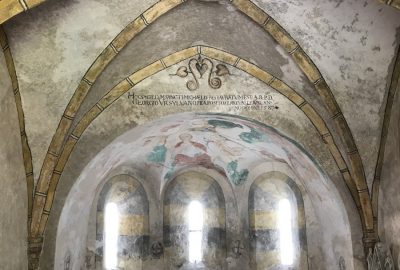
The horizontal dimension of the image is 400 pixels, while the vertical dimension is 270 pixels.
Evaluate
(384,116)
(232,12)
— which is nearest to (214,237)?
(384,116)

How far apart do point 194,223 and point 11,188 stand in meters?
6.56

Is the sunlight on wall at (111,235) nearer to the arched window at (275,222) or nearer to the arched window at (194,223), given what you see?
the arched window at (194,223)

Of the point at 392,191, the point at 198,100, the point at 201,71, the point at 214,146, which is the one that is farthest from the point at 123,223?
the point at 392,191

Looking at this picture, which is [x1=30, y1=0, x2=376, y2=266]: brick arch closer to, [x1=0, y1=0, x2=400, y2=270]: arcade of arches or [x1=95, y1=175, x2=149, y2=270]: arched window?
[x1=0, y1=0, x2=400, y2=270]: arcade of arches

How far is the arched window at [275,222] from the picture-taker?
11.3 meters

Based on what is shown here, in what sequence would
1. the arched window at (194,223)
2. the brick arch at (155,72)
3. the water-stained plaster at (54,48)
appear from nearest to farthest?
the water-stained plaster at (54,48)
the brick arch at (155,72)
the arched window at (194,223)

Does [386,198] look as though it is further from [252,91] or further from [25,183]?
[25,183]

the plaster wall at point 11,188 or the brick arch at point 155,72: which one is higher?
the brick arch at point 155,72

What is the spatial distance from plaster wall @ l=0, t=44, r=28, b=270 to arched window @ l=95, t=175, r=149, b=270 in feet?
13.8

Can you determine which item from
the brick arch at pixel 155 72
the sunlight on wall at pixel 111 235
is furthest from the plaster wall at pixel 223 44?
the sunlight on wall at pixel 111 235

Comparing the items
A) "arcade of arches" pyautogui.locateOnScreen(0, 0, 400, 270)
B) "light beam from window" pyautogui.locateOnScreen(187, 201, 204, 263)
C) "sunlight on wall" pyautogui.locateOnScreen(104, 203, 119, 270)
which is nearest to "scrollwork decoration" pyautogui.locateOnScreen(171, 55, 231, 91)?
"arcade of arches" pyautogui.locateOnScreen(0, 0, 400, 270)

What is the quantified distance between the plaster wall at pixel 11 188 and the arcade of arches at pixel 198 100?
31 mm

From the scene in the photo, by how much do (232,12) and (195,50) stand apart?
102 cm

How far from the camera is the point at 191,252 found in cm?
1202
